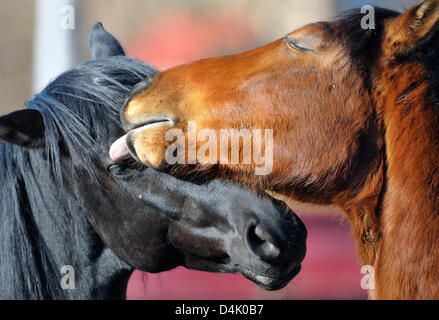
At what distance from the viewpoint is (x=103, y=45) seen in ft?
9.84

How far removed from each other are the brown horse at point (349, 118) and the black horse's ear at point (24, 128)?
21.2 inches

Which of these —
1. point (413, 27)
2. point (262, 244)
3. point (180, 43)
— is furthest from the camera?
point (180, 43)

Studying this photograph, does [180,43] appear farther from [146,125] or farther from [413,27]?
[413,27]

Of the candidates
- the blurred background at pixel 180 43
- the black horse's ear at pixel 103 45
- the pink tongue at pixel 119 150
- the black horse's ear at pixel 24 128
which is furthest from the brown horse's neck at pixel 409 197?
the black horse's ear at pixel 103 45

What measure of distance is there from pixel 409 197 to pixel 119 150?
42.5 inches

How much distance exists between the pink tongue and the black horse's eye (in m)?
0.07

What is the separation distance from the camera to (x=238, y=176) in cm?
214

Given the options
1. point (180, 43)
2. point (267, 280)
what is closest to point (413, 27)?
point (267, 280)

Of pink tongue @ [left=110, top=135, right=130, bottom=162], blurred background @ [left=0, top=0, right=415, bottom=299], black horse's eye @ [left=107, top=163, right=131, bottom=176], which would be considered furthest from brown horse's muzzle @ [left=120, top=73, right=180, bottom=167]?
blurred background @ [left=0, top=0, right=415, bottom=299]

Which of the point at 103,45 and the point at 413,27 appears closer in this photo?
the point at 413,27

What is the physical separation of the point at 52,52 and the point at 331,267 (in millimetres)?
3381

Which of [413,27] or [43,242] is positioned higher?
[413,27]
